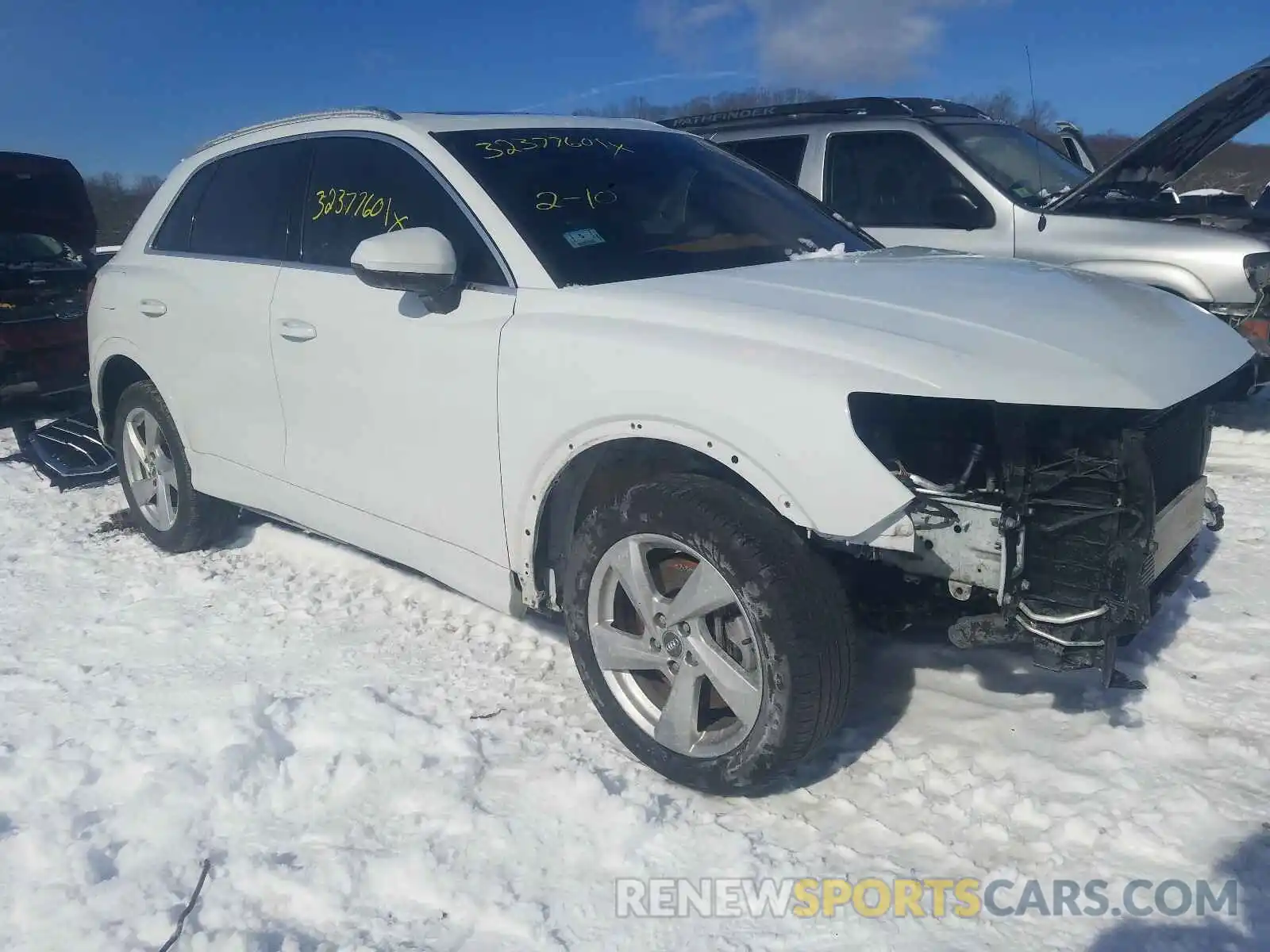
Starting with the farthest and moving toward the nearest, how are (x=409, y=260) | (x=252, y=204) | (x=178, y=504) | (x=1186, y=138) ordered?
(x=1186, y=138), (x=178, y=504), (x=252, y=204), (x=409, y=260)

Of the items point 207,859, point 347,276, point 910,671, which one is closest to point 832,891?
point 910,671

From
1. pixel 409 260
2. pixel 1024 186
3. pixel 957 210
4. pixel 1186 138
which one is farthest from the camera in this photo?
pixel 1024 186

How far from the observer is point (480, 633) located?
3.87 metres

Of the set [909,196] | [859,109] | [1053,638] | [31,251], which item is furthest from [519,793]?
[31,251]

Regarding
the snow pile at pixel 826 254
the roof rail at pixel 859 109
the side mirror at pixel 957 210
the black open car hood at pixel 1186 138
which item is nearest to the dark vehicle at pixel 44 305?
the roof rail at pixel 859 109

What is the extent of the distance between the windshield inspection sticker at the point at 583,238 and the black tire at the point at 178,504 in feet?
7.76

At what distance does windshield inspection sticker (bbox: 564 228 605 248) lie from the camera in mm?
3166

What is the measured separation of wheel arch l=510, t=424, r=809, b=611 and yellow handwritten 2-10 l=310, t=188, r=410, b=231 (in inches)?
43.3

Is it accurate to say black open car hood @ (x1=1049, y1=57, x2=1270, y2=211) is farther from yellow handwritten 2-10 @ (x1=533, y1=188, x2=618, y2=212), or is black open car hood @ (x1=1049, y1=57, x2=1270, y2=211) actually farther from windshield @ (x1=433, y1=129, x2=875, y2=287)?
yellow handwritten 2-10 @ (x1=533, y1=188, x2=618, y2=212)

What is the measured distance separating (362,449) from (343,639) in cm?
78

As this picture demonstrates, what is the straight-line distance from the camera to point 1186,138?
6.00 meters

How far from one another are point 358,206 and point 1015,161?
491 centimetres

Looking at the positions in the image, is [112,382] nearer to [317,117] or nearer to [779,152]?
[317,117]

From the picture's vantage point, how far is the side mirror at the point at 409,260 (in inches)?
118
